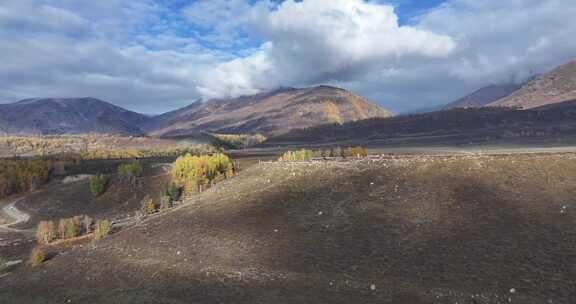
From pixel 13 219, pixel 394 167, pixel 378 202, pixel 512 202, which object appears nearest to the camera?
pixel 512 202

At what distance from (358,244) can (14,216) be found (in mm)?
146959

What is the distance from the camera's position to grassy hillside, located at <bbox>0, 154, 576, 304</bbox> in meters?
40.1

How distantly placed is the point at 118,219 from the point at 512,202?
11265 cm

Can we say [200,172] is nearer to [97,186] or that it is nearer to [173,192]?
[173,192]

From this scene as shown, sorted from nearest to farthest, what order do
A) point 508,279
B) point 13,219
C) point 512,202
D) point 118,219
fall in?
point 508,279 < point 512,202 < point 118,219 < point 13,219

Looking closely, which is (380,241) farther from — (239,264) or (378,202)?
(239,264)

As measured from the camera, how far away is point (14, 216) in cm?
14900

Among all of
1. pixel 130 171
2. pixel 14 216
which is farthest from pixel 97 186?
pixel 14 216

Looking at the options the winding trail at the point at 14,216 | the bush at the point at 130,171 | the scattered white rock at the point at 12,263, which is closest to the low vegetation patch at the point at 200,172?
the bush at the point at 130,171

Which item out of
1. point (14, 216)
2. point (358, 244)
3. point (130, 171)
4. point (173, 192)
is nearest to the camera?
point (358, 244)

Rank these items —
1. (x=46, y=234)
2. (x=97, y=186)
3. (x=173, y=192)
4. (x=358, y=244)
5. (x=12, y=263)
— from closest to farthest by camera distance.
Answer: (x=358, y=244)
(x=12, y=263)
(x=46, y=234)
(x=173, y=192)
(x=97, y=186)

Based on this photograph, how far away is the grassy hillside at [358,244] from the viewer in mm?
40125

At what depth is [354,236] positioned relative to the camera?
52.7 m

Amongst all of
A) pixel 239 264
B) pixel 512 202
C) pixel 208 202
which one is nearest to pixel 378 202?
pixel 512 202
